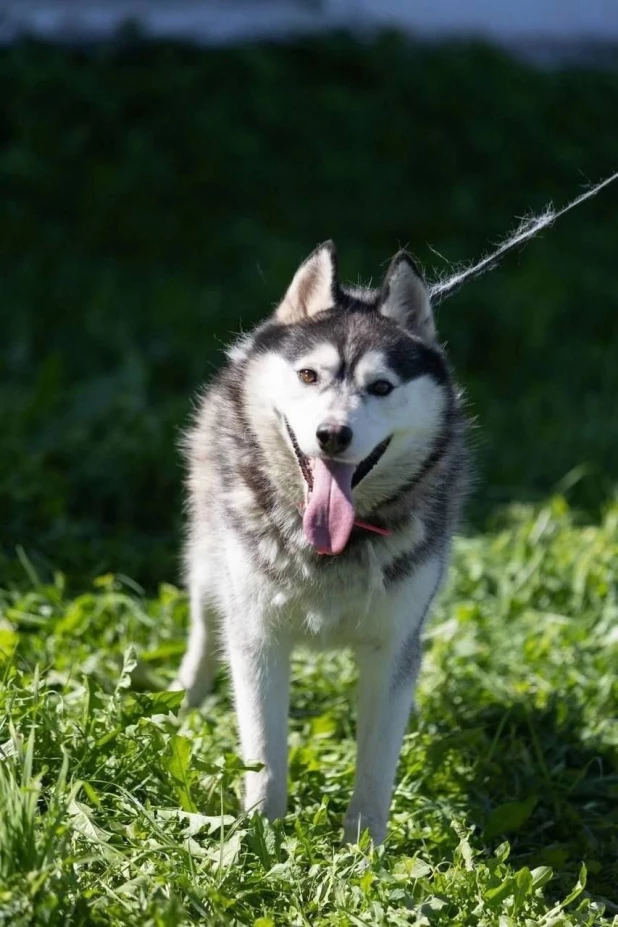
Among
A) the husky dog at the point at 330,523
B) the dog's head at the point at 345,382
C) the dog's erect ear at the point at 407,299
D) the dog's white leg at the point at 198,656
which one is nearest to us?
the dog's head at the point at 345,382

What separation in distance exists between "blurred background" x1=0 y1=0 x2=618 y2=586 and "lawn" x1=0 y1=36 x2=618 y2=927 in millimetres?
26

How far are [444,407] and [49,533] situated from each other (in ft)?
8.48

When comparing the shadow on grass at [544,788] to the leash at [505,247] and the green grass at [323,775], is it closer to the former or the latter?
the green grass at [323,775]

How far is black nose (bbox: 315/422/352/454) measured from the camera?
3146mm

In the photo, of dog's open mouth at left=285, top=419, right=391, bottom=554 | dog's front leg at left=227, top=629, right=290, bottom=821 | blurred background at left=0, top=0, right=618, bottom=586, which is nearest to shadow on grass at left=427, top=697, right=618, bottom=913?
dog's front leg at left=227, top=629, right=290, bottom=821

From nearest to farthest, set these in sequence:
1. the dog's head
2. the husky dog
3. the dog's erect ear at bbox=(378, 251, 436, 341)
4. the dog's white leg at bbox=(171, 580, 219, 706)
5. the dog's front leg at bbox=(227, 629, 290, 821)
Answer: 1. the dog's head
2. the husky dog
3. the dog's erect ear at bbox=(378, 251, 436, 341)
4. the dog's front leg at bbox=(227, 629, 290, 821)
5. the dog's white leg at bbox=(171, 580, 219, 706)

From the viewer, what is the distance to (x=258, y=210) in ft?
30.9

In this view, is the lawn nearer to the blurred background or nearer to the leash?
the blurred background

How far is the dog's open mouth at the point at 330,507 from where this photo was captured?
3.29 m

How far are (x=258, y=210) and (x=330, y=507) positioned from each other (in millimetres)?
6492

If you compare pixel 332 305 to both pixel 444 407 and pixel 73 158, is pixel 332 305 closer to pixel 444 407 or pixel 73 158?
pixel 444 407

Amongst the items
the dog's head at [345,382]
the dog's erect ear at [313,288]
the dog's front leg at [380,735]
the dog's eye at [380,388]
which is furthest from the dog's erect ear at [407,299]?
the dog's front leg at [380,735]

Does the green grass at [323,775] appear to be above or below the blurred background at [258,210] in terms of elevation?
below

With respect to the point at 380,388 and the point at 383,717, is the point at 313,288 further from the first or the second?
the point at 383,717
